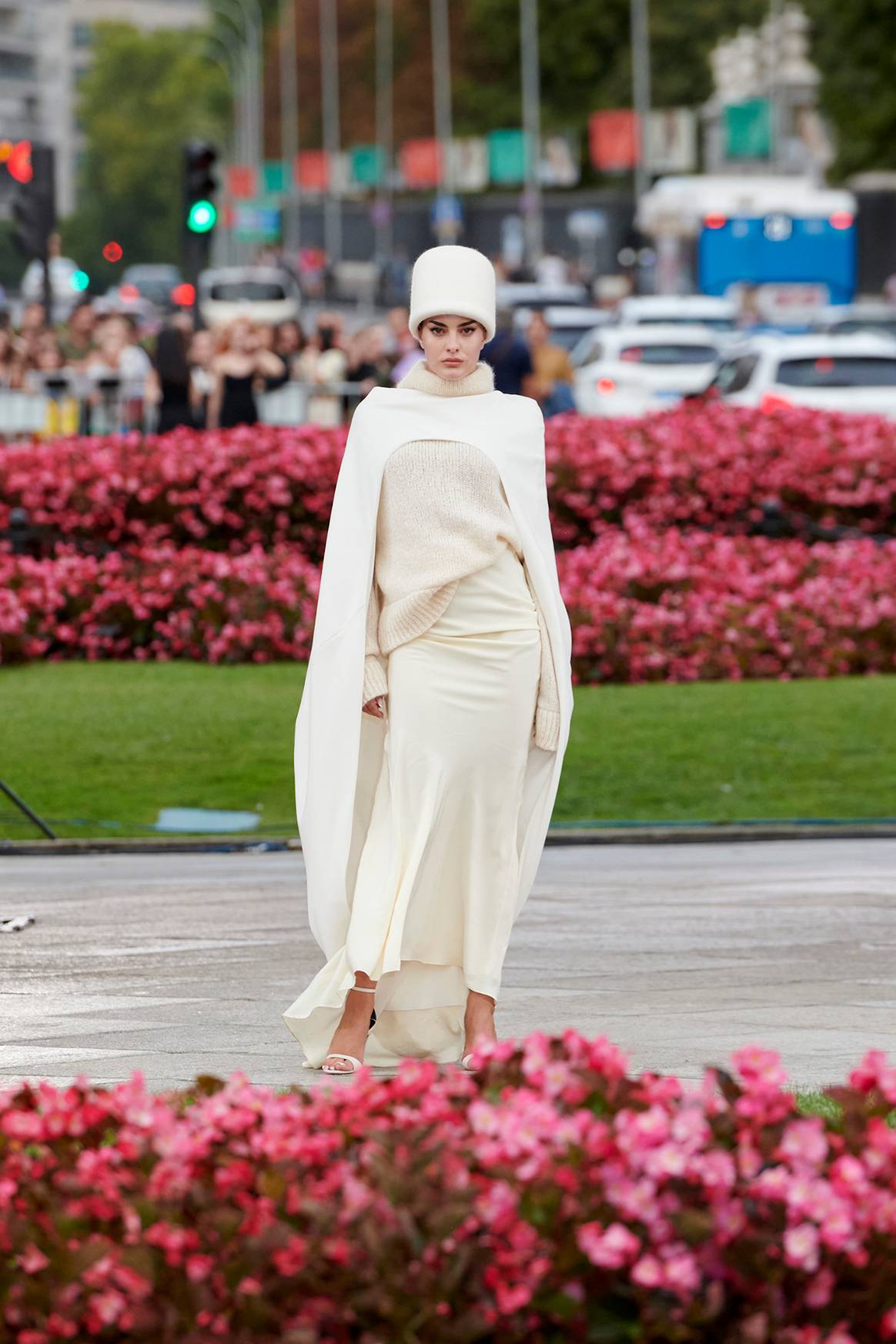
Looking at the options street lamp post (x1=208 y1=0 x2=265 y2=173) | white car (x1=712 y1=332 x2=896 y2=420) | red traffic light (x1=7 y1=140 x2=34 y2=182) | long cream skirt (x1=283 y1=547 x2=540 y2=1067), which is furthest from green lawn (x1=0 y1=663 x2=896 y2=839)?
street lamp post (x1=208 y1=0 x2=265 y2=173)

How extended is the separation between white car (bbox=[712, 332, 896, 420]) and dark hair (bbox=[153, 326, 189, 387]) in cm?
614

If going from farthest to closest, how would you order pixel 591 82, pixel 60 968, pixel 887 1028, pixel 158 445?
pixel 591 82 → pixel 158 445 → pixel 60 968 → pixel 887 1028

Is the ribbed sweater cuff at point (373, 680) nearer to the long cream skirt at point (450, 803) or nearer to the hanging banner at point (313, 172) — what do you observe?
the long cream skirt at point (450, 803)

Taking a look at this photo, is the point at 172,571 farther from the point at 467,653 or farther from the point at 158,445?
the point at 467,653

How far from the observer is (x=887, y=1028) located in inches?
283

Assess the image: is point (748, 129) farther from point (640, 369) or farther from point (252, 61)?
point (252, 61)

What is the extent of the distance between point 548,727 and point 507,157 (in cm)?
8437

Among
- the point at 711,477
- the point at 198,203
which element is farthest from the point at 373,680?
the point at 198,203

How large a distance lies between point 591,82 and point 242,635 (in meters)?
82.3

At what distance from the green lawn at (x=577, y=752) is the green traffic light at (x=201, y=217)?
13406 mm

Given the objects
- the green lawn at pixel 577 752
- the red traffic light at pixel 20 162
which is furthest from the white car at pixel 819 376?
the green lawn at pixel 577 752

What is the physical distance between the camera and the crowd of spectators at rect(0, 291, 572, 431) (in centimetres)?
2167

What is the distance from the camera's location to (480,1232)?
3.74 metres

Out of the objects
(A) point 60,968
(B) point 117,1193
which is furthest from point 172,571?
(B) point 117,1193
